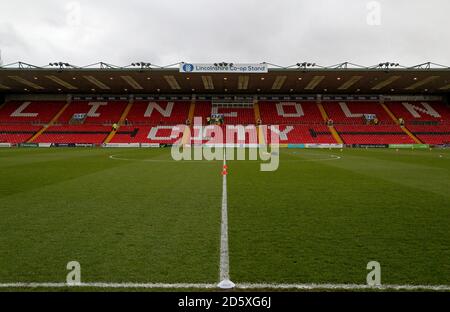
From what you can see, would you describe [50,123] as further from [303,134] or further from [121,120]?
[303,134]

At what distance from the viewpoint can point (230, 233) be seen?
5.60m

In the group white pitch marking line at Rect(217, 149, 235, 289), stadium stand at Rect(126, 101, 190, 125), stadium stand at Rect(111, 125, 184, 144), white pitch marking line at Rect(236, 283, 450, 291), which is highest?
stadium stand at Rect(126, 101, 190, 125)

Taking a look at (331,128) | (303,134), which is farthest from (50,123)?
(331,128)

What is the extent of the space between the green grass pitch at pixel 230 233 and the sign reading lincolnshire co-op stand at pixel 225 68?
32.1 metres

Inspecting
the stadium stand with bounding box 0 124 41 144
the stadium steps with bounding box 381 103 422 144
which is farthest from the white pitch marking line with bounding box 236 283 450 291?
the stadium stand with bounding box 0 124 41 144

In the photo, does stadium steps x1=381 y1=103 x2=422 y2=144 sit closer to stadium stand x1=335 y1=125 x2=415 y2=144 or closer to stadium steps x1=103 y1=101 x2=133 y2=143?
stadium stand x1=335 y1=125 x2=415 y2=144

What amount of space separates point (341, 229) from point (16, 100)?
67.7 meters

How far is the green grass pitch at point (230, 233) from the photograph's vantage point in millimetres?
3973

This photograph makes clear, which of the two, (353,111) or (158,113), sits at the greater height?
(353,111)

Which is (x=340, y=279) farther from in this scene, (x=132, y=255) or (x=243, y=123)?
(x=243, y=123)

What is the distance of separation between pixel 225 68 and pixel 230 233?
121ft

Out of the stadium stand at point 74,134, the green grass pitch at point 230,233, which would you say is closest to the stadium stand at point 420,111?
the stadium stand at point 74,134

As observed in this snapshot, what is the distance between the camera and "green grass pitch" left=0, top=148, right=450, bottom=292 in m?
3.97

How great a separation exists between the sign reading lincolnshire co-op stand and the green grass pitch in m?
32.1
